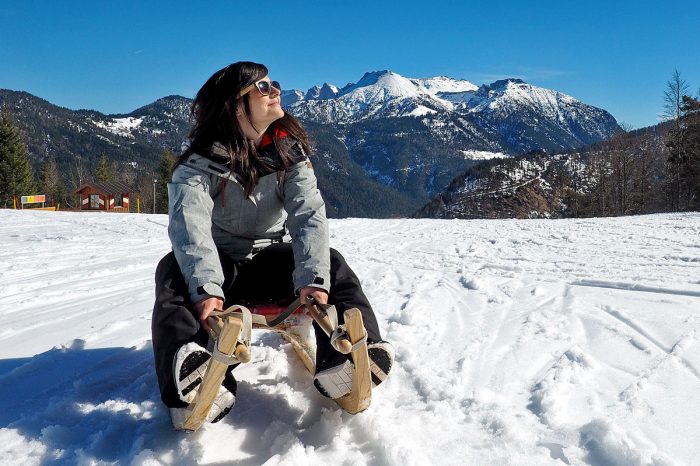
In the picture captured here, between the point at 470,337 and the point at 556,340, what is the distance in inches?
19.6

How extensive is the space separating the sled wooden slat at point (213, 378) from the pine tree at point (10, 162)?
153 feet

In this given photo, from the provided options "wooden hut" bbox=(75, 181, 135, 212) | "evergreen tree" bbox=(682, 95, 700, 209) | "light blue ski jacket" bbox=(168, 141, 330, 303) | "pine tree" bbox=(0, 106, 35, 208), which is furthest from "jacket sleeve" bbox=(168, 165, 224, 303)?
"pine tree" bbox=(0, 106, 35, 208)

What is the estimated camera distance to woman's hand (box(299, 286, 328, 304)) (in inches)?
77.1

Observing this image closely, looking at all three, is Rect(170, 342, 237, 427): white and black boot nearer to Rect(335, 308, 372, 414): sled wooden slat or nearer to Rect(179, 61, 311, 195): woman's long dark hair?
Rect(335, 308, 372, 414): sled wooden slat

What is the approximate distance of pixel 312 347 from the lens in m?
2.41

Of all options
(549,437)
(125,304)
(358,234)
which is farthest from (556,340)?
(358,234)

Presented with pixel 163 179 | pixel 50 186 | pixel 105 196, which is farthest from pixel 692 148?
pixel 50 186

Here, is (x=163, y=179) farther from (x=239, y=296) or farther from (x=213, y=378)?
(x=213, y=378)

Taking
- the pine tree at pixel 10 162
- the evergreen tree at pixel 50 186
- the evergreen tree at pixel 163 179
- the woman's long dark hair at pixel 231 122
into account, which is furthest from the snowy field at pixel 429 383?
the evergreen tree at pixel 50 186

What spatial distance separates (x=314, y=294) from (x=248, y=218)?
589mm

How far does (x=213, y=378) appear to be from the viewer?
1.56 m

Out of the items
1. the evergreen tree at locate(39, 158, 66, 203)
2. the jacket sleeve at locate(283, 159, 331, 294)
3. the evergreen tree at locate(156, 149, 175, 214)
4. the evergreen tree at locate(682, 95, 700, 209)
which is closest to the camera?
the jacket sleeve at locate(283, 159, 331, 294)

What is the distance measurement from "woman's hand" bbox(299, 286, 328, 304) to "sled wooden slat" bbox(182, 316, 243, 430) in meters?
0.43

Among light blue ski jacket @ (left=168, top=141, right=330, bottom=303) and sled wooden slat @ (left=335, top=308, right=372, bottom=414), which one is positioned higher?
light blue ski jacket @ (left=168, top=141, right=330, bottom=303)
